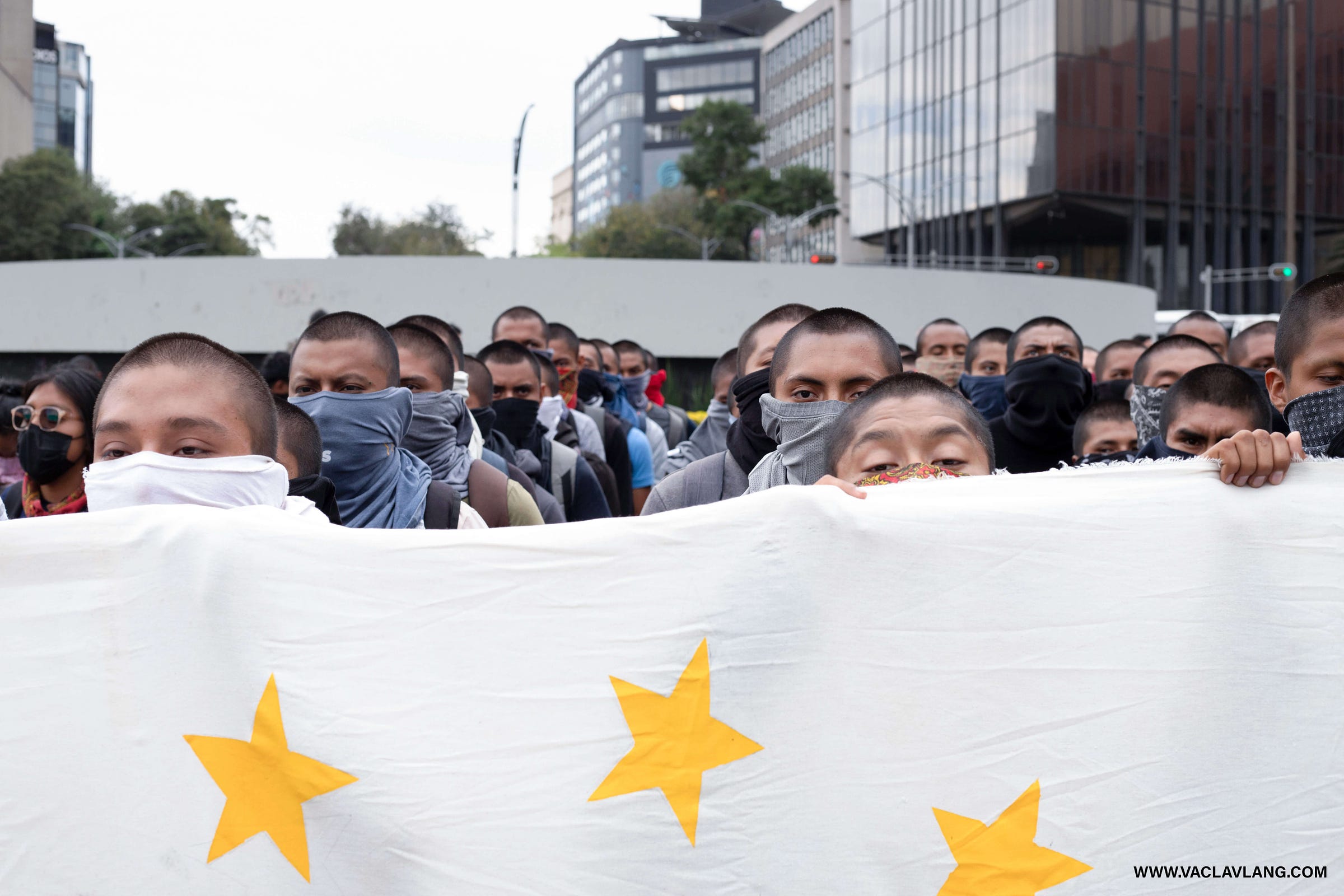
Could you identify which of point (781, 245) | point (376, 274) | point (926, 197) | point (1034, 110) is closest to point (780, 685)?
point (376, 274)

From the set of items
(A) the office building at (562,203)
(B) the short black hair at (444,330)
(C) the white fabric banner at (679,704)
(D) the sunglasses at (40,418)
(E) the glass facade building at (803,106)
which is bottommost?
(C) the white fabric banner at (679,704)

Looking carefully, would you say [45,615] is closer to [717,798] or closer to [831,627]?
[717,798]

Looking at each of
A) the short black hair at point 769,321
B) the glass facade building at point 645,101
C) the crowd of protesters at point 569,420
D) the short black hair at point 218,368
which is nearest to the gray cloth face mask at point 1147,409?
the crowd of protesters at point 569,420

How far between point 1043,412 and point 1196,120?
149 feet

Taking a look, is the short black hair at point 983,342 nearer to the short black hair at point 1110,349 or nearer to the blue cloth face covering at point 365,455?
the short black hair at point 1110,349

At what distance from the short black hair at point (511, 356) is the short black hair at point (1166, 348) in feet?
8.16

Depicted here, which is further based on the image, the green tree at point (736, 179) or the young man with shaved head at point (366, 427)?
the green tree at point (736, 179)

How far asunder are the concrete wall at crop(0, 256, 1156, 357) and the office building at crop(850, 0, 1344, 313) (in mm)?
23292

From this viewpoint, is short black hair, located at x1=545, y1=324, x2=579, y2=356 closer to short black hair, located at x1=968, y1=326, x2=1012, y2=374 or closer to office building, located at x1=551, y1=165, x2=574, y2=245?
short black hair, located at x1=968, y1=326, x2=1012, y2=374

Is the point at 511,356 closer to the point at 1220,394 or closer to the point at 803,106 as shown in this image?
the point at 1220,394

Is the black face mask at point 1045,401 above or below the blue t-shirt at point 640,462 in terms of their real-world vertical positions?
above

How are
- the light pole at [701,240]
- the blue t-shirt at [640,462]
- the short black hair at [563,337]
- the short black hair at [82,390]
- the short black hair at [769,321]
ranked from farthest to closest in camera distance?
the light pole at [701,240]
the short black hair at [563,337]
the blue t-shirt at [640,462]
the short black hair at [82,390]
the short black hair at [769,321]

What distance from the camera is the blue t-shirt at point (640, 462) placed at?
6805mm

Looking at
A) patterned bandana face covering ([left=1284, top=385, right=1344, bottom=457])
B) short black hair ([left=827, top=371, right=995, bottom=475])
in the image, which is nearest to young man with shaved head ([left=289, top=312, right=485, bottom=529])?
short black hair ([left=827, top=371, right=995, bottom=475])
